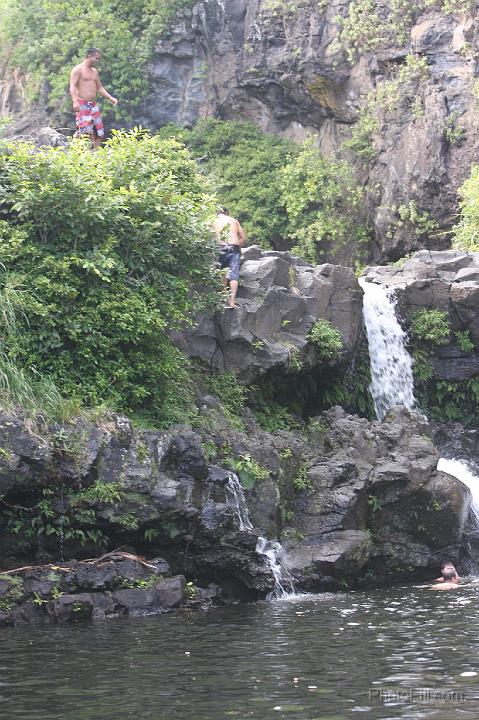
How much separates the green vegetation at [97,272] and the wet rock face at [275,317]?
5.65ft

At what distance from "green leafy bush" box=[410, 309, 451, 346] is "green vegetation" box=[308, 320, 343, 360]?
2.70 metres

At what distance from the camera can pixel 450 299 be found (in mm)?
20469

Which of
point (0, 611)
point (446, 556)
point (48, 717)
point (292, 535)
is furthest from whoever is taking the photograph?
point (446, 556)

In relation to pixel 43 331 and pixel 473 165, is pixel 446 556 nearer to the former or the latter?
pixel 43 331

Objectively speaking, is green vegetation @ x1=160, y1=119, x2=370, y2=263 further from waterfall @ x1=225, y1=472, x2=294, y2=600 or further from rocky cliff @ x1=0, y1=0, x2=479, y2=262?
waterfall @ x1=225, y1=472, x2=294, y2=600

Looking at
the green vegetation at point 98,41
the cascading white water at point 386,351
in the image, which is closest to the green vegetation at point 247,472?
the cascading white water at point 386,351

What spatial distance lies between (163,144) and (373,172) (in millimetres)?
11777

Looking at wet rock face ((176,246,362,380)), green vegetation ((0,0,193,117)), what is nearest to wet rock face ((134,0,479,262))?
green vegetation ((0,0,193,117))

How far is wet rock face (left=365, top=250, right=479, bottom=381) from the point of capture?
20281mm

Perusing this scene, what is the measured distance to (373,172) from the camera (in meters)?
28.4

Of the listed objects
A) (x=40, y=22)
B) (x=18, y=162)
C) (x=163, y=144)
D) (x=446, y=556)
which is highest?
(x=40, y=22)

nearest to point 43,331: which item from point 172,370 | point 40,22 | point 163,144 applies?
point 172,370

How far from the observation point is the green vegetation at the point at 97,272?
1344 cm

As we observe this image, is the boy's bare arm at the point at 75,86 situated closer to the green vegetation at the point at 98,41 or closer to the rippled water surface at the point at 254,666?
the green vegetation at the point at 98,41
